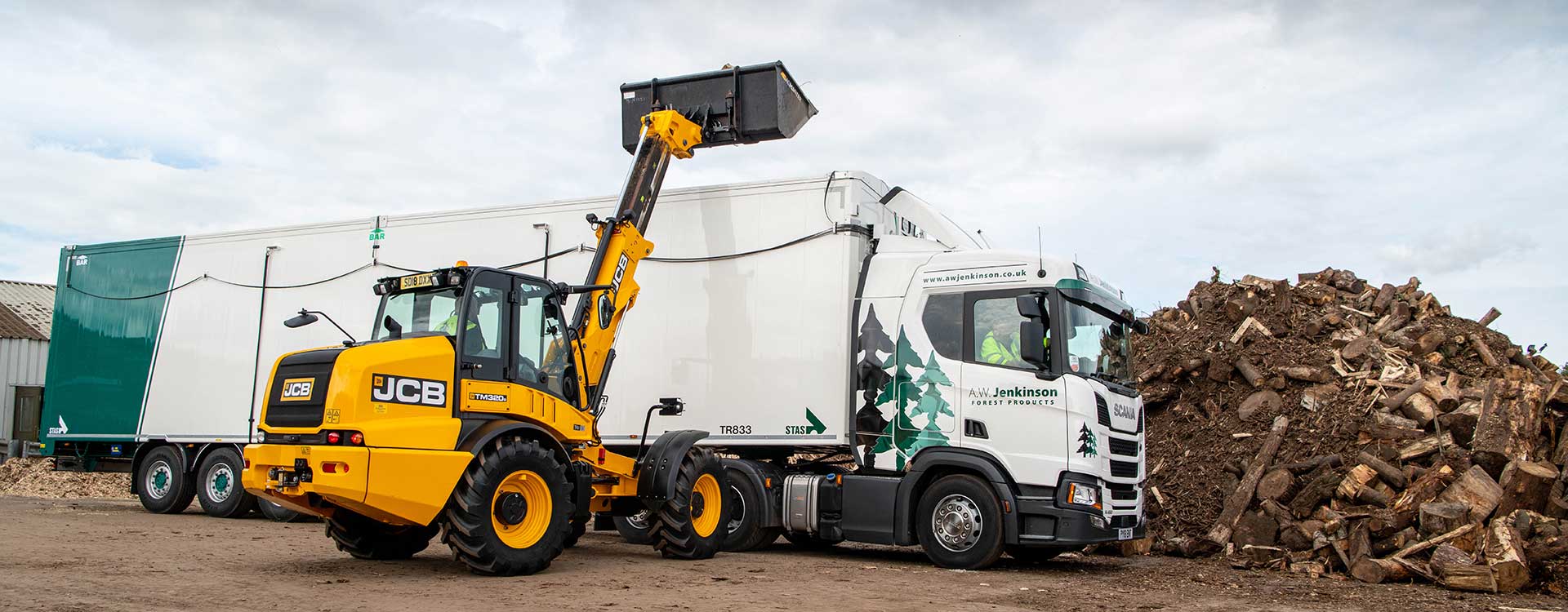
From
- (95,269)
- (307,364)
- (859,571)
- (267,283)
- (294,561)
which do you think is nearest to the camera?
(307,364)

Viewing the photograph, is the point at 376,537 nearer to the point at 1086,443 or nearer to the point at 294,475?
the point at 294,475

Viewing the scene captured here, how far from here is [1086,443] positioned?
9.97m

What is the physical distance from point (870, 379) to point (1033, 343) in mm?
1747

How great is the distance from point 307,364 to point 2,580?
245 centimetres

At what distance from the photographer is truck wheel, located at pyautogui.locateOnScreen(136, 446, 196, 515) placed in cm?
1442

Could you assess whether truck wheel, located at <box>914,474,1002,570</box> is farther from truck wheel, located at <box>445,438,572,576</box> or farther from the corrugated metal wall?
the corrugated metal wall

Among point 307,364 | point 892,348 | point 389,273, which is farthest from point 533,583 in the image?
point 389,273

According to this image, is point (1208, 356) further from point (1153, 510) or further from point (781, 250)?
point (781, 250)

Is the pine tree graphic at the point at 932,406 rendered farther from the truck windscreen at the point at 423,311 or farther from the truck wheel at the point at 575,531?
the truck windscreen at the point at 423,311

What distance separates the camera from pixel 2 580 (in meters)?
7.81

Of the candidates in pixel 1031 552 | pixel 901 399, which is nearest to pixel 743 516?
pixel 901 399

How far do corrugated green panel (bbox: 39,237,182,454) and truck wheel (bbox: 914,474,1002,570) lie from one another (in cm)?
1083

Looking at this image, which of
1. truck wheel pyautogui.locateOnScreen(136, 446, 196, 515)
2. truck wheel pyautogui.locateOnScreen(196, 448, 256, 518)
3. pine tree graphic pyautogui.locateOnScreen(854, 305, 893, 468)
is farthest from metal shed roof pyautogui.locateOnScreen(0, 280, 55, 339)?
pine tree graphic pyautogui.locateOnScreen(854, 305, 893, 468)

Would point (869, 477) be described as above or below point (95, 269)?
below
